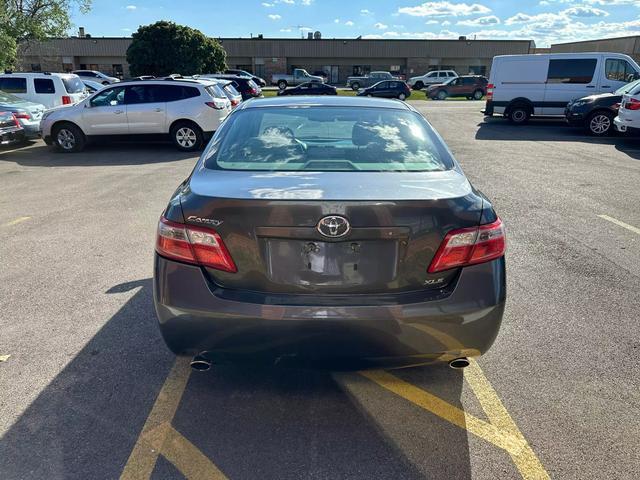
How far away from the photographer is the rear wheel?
14.7m

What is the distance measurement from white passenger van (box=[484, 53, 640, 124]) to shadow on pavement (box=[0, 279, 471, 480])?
1675cm

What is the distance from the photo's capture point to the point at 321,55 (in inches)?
2303

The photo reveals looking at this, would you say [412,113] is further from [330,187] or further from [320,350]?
[320,350]

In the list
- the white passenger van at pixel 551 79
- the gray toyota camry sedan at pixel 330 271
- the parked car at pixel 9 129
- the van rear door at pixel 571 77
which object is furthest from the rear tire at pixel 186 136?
the van rear door at pixel 571 77

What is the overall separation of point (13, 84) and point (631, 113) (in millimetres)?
16877

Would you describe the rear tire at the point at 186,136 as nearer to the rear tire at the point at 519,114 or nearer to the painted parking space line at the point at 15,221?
the painted parking space line at the point at 15,221

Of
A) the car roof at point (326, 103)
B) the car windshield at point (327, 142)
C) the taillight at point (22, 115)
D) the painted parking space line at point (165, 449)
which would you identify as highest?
the car roof at point (326, 103)

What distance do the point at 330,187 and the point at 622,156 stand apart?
11462mm

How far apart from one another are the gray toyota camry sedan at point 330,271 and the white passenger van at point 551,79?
663 inches

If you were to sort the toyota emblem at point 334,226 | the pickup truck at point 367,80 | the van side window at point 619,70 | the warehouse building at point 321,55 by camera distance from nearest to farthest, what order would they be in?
1. the toyota emblem at point 334,226
2. the van side window at point 619,70
3. the pickup truck at point 367,80
4. the warehouse building at point 321,55

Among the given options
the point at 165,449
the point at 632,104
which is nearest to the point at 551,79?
the point at 632,104

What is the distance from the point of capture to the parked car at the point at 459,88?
115ft

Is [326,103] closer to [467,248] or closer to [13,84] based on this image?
[467,248]

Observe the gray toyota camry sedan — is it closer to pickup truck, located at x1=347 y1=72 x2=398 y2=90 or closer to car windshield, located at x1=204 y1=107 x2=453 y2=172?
car windshield, located at x1=204 y1=107 x2=453 y2=172
